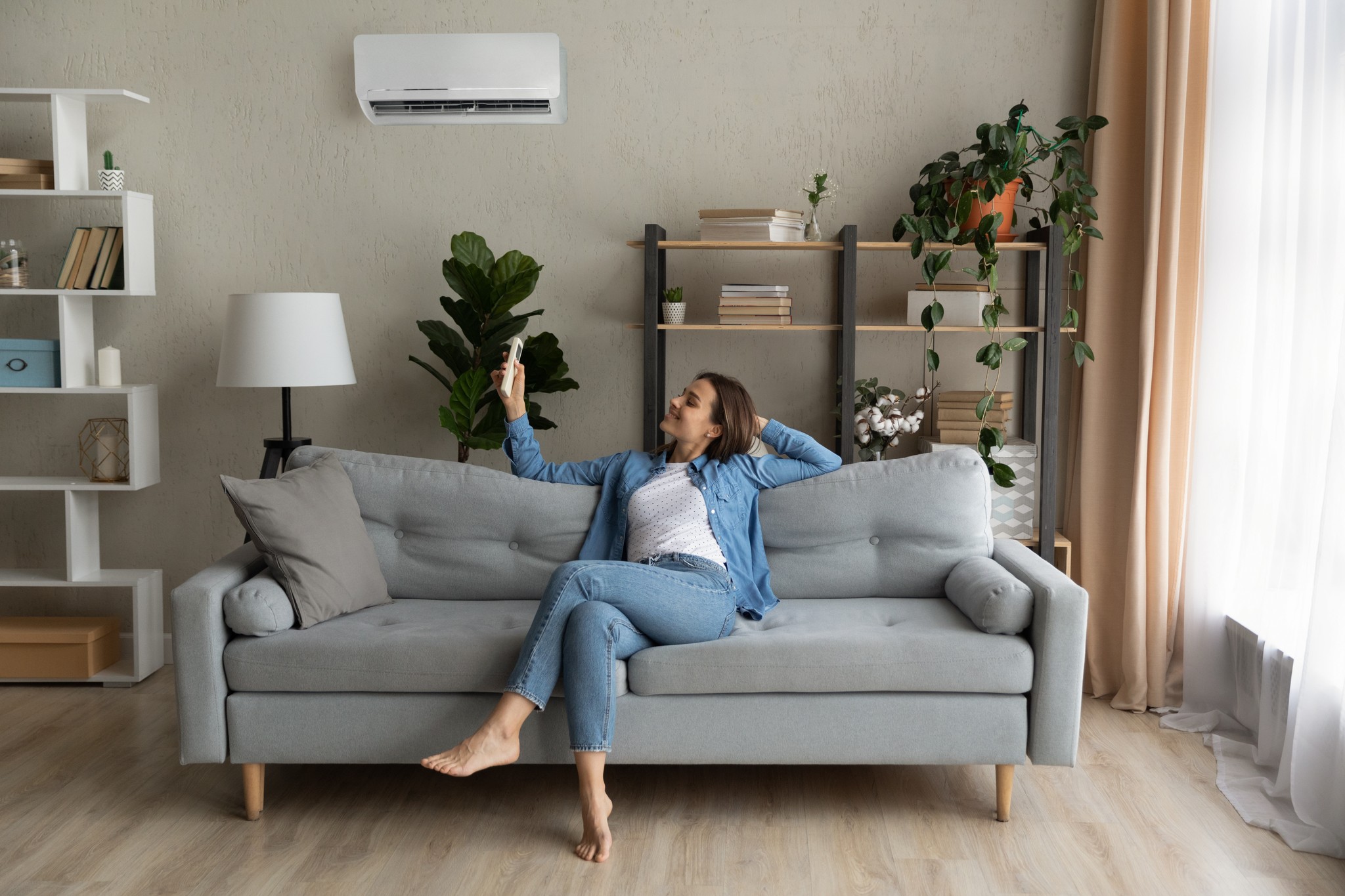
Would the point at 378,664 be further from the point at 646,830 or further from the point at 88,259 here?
Answer: the point at 88,259

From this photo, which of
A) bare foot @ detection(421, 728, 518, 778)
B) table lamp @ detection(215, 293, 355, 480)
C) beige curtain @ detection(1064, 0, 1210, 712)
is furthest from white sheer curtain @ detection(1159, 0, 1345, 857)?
table lamp @ detection(215, 293, 355, 480)

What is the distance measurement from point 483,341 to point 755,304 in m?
0.87

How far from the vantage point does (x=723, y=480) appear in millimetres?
2861

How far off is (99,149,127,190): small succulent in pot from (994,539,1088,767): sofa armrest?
10.2 feet

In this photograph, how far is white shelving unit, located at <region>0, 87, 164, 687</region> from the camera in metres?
3.44

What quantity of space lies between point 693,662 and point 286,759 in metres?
0.97

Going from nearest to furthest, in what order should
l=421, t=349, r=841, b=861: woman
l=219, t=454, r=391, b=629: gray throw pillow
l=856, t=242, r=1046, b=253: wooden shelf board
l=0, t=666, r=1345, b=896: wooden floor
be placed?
l=0, t=666, r=1345, b=896: wooden floor → l=421, t=349, r=841, b=861: woman → l=219, t=454, r=391, b=629: gray throw pillow → l=856, t=242, r=1046, b=253: wooden shelf board

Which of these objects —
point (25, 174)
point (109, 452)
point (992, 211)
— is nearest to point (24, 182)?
point (25, 174)

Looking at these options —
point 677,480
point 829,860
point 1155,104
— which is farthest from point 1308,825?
point 1155,104

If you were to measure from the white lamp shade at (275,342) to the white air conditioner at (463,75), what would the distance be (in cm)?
81

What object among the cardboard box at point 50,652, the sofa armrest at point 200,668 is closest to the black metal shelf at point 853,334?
the sofa armrest at point 200,668

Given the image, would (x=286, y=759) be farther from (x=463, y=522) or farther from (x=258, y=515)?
(x=463, y=522)

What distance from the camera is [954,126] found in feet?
11.6

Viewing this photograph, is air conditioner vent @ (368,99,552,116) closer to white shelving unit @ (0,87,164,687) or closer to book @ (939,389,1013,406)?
white shelving unit @ (0,87,164,687)
